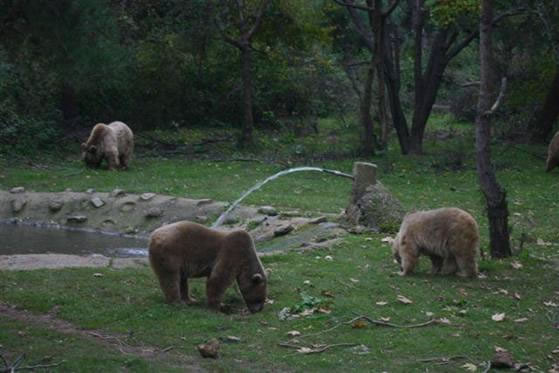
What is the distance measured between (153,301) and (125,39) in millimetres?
18662

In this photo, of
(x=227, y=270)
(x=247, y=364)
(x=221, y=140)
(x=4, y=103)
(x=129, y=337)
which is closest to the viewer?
(x=247, y=364)

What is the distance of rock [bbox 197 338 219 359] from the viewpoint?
31.0ft

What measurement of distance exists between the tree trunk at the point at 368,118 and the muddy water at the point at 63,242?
378 inches

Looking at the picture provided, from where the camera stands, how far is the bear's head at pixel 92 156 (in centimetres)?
2498

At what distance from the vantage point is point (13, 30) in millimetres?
11547

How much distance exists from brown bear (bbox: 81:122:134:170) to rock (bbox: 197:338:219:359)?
52.1ft

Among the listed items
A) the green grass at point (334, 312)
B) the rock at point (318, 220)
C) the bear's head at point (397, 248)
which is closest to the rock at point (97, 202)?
the rock at point (318, 220)

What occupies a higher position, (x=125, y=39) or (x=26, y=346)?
(x=125, y=39)

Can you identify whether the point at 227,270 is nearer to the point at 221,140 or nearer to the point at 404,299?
the point at 404,299

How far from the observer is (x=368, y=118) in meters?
26.6

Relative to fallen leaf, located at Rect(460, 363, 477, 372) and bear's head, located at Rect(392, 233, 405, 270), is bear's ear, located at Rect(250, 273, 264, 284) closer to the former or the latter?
bear's head, located at Rect(392, 233, 405, 270)

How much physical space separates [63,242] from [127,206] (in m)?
2.58

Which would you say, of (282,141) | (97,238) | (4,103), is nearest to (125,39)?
(4,103)

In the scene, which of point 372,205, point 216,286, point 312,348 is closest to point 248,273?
point 216,286
